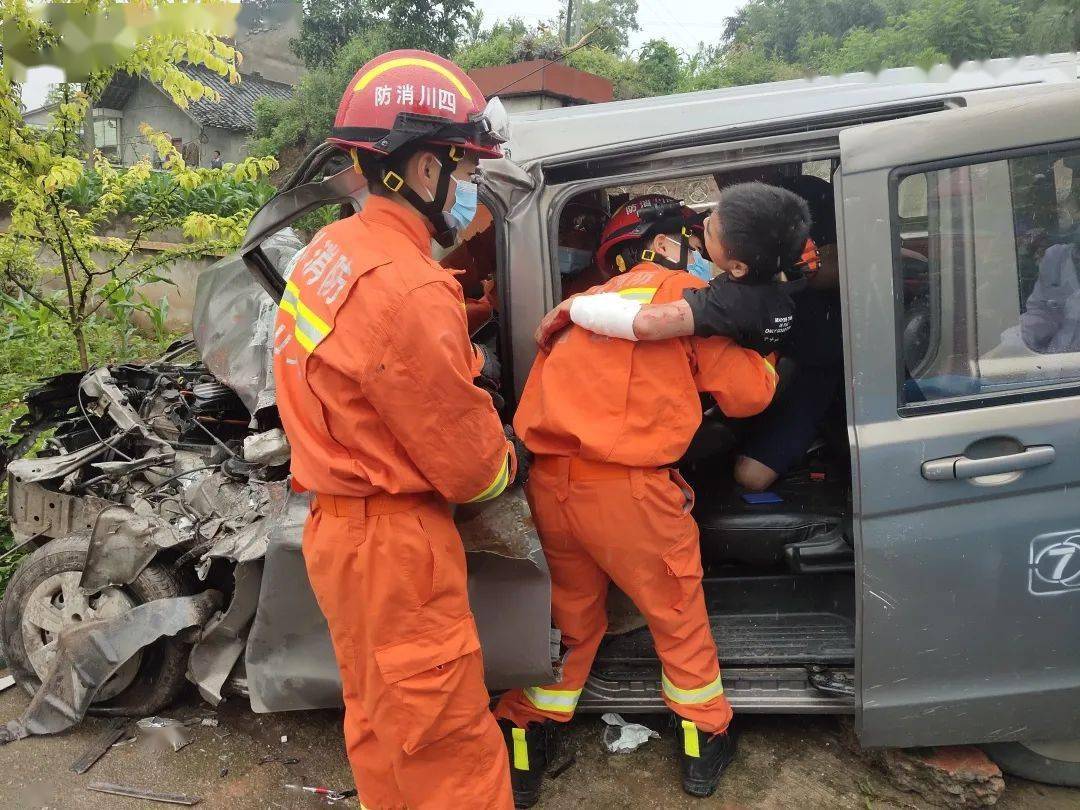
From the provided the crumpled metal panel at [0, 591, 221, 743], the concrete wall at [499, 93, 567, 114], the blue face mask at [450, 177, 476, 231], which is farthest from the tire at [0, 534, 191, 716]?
the concrete wall at [499, 93, 567, 114]

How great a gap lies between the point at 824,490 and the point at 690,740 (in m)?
1.11

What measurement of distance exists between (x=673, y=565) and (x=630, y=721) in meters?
0.82

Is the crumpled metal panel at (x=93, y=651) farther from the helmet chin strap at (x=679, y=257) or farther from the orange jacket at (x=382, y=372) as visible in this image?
the helmet chin strap at (x=679, y=257)

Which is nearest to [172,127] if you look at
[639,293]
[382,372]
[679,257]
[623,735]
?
[679,257]

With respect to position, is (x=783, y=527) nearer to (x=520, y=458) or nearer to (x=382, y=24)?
(x=520, y=458)

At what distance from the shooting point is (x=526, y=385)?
2.61 meters

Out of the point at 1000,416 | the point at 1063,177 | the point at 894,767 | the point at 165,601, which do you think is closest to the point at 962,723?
the point at 894,767

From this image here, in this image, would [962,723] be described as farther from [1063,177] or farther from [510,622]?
[1063,177]

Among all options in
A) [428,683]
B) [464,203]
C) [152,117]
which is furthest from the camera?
[152,117]

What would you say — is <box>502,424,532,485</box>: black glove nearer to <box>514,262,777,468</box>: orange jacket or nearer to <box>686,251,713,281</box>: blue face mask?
<box>514,262,777,468</box>: orange jacket

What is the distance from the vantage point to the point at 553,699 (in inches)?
105

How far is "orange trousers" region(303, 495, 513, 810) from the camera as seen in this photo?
196 centimetres

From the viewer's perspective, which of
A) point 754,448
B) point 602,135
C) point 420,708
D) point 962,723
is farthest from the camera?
point 754,448

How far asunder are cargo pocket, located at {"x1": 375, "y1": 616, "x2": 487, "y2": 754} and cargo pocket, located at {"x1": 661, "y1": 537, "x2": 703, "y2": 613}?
720 millimetres
